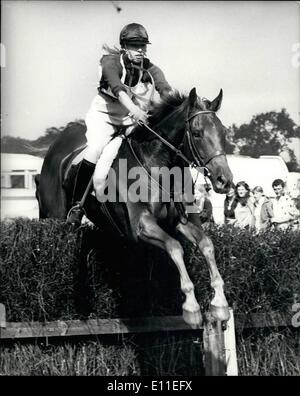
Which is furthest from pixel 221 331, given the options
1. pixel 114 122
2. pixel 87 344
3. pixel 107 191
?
pixel 114 122

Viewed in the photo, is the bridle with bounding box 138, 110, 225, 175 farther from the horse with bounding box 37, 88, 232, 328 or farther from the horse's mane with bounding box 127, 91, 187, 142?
the horse's mane with bounding box 127, 91, 187, 142

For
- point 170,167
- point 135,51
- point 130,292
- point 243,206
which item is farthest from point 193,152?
point 243,206

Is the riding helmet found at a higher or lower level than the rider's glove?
higher

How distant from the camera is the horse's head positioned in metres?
6.07

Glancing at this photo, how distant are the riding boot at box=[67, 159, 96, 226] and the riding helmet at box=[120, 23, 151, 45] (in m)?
1.34

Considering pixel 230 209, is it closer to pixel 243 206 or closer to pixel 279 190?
pixel 243 206

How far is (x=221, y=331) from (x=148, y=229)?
3.69ft

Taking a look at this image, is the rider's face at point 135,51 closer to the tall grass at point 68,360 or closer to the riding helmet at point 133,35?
the riding helmet at point 133,35

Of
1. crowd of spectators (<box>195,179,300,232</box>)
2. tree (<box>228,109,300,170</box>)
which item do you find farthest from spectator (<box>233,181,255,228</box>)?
tree (<box>228,109,300,170</box>)

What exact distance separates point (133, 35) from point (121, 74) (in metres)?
0.40

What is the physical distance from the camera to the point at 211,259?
242 inches

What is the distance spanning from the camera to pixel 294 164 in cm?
1448

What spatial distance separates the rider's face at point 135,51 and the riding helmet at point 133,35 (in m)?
0.04
